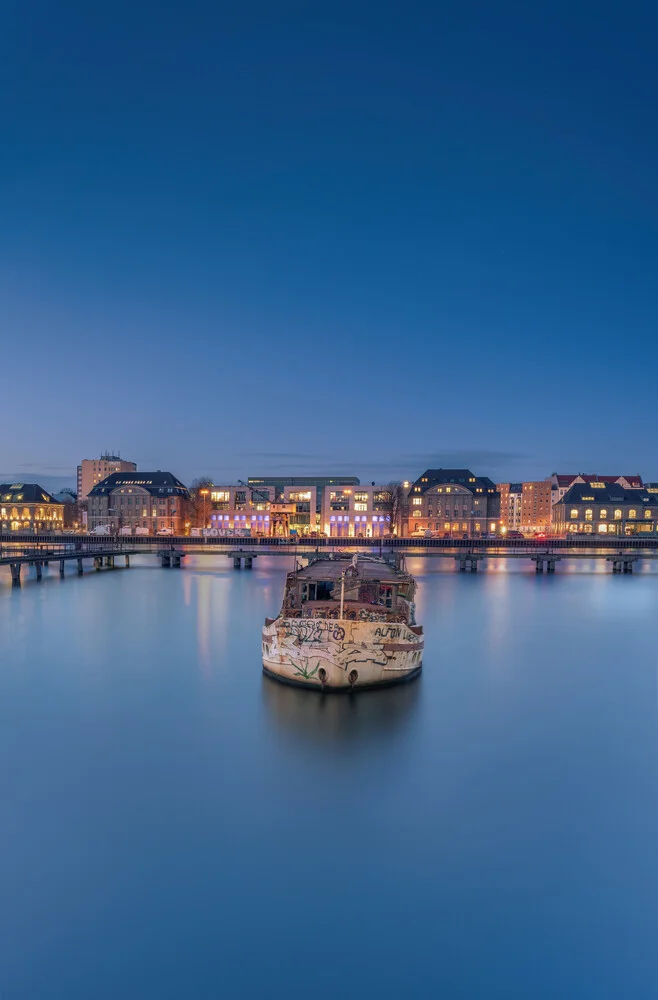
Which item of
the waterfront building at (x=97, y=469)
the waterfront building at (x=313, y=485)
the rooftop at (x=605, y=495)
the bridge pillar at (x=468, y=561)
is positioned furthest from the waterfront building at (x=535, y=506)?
the waterfront building at (x=97, y=469)

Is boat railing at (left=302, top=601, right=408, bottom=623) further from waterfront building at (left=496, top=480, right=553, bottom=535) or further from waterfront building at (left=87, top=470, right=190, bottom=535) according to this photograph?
waterfront building at (left=496, top=480, right=553, bottom=535)

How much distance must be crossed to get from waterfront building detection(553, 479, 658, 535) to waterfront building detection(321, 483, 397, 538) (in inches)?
1533

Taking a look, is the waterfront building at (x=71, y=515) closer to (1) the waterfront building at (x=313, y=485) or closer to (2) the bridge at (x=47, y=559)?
(1) the waterfront building at (x=313, y=485)

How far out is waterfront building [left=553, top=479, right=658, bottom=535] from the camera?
4461 inches

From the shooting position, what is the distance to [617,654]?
27.4 metres

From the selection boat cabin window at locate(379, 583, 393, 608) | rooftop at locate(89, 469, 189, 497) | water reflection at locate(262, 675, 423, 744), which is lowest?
water reflection at locate(262, 675, 423, 744)

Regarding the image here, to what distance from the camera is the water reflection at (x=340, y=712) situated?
15805 millimetres

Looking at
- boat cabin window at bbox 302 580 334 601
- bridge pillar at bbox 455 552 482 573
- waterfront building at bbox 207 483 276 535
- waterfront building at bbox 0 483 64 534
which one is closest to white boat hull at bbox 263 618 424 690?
boat cabin window at bbox 302 580 334 601

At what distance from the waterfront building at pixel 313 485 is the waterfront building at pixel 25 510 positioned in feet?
146

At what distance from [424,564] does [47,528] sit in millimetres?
85389

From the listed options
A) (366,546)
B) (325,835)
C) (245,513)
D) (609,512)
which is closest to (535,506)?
(609,512)

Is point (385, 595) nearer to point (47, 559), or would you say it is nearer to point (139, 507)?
point (47, 559)

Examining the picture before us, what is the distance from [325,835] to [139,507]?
106 m

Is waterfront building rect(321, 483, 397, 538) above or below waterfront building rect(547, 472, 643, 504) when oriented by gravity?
below
